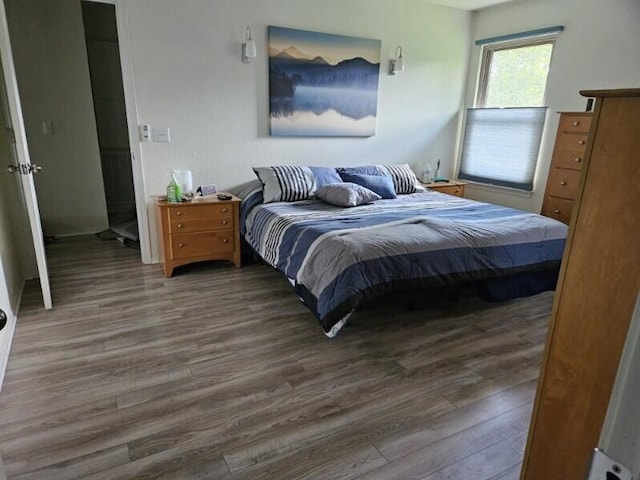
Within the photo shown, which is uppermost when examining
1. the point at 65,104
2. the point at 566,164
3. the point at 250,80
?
the point at 250,80

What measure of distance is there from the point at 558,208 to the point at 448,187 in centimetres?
120

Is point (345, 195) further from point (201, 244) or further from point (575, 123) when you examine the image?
point (575, 123)

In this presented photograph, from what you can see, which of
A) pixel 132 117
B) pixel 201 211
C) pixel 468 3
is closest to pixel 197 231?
pixel 201 211

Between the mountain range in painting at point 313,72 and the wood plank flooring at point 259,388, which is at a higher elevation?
the mountain range in painting at point 313,72

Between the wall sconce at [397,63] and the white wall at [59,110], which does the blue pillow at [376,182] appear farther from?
the white wall at [59,110]

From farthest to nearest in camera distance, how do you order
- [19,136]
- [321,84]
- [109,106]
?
[109,106], [321,84], [19,136]

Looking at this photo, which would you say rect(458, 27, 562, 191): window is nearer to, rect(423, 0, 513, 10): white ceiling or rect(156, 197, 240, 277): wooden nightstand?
rect(423, 0, 513, 10): white ceiling

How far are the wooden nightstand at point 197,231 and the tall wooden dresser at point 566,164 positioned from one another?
2975 millimetres

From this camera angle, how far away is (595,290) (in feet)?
2.61

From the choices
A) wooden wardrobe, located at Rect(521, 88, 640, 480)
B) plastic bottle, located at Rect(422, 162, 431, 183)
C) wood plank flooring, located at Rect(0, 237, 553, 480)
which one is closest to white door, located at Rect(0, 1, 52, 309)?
wood plank flooring, located at Rect(0, 237, 553, 480)

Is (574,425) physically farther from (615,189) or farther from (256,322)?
(256,322)

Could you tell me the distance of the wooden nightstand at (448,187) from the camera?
4.68 m

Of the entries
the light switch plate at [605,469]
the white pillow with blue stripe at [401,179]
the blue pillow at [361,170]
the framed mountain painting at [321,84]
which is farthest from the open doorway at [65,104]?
the light switch plate at [605,469]

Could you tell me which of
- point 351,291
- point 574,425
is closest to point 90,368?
point 351,291
